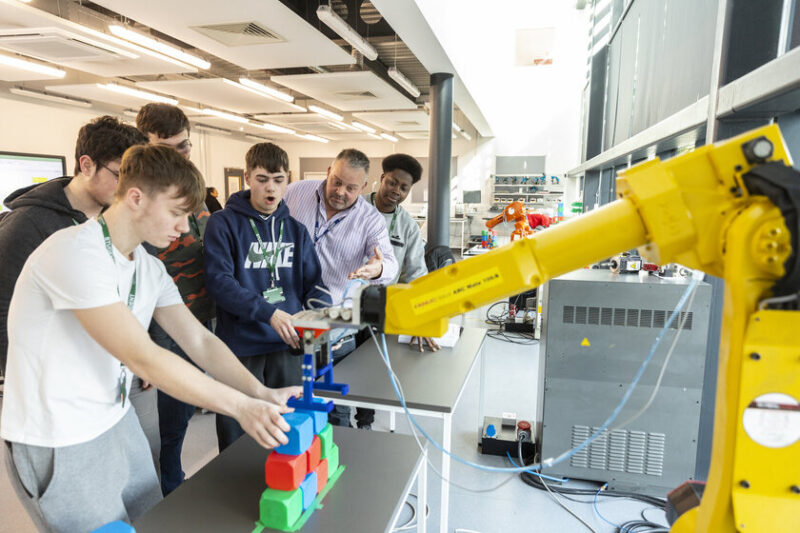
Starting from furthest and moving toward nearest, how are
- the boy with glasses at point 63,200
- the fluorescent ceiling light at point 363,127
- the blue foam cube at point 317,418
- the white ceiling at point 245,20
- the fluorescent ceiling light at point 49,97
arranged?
the fluorescent ceiling light at point 363,127
the fluorescent ceiling light at point 49,97
the white ceiling at point 245,20
the boy with glasses at point 63,200
the blue foam cube at point 317,418

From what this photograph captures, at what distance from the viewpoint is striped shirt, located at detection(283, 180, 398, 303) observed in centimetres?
240

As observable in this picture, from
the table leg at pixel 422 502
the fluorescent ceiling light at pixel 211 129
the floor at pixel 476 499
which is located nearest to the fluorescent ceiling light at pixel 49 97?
the fluorescent ceiling light at pixel 211 129

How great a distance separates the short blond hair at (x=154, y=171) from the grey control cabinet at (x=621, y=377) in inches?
75.5

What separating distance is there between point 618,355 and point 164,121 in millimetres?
2546

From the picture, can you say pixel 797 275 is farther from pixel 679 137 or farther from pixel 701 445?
pixel 679 137

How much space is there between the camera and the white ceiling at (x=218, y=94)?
6.71 metres

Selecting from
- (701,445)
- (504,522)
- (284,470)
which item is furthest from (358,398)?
(701,445)

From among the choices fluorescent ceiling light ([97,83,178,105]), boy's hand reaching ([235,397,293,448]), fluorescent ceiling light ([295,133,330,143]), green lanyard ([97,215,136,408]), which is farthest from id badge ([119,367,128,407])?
fluorescent ceiling light ([295,133,330,143])

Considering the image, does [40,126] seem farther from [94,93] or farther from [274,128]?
[274,128]

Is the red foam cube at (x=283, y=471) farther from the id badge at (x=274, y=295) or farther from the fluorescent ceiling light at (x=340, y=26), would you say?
the fluorescent ceiling light at (x=340, y=26)

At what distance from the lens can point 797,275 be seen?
65 cm

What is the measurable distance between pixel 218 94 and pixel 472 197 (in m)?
6.12

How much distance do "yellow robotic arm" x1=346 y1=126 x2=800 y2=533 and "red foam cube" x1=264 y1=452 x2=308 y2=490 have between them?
0.50 m

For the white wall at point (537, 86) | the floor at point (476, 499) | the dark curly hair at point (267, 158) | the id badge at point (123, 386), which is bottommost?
the floor at point (476, 499)
